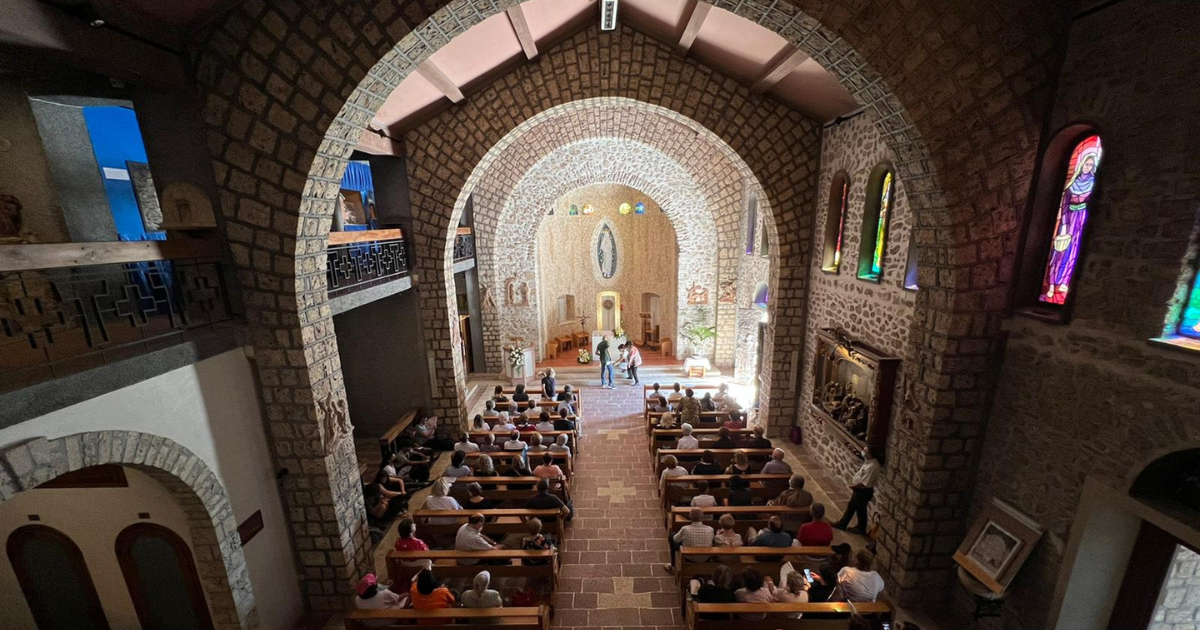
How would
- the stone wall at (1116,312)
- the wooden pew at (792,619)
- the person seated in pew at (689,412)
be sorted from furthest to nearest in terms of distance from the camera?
1. the person seated in pew at (689,412)
2. the wooden pew at (792,619)
3. the stone wall at (1116,312)

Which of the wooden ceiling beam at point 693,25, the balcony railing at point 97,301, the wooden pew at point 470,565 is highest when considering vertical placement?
the wooden ceiling beam at point 693,25

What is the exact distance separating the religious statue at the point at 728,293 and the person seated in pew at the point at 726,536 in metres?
9.75

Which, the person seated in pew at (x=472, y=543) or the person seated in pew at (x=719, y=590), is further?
the person seated in pew at (x=472, y=543)

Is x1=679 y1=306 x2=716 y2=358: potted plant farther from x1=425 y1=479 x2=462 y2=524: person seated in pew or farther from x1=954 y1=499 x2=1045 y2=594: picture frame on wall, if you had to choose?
x1=425 y1=479 x2=462 y2=524: person seated in pew

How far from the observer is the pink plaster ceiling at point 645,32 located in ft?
20.9

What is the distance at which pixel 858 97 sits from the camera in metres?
4.78

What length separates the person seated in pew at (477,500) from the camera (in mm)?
6066

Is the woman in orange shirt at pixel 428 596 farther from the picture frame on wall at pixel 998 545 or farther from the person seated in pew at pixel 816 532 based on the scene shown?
the picture frame on wall at pixel 998 545

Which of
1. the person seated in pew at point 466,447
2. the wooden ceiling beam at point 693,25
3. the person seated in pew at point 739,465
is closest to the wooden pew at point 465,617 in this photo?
the person seated in pew at point 466,447

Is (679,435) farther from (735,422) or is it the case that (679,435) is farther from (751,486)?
(751,486)

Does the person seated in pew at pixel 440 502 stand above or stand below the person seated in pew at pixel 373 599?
above

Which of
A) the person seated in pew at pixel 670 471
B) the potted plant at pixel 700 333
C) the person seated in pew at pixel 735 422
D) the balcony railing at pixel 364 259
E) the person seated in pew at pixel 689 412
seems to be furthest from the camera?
the potted plant at pixel 700 333

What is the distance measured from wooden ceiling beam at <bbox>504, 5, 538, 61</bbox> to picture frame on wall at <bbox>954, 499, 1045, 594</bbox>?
808 cm

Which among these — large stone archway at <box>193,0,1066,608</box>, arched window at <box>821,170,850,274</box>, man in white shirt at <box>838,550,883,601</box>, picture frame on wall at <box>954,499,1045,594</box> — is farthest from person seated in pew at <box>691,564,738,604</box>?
arched window at <box>821,170,850,274</box>
